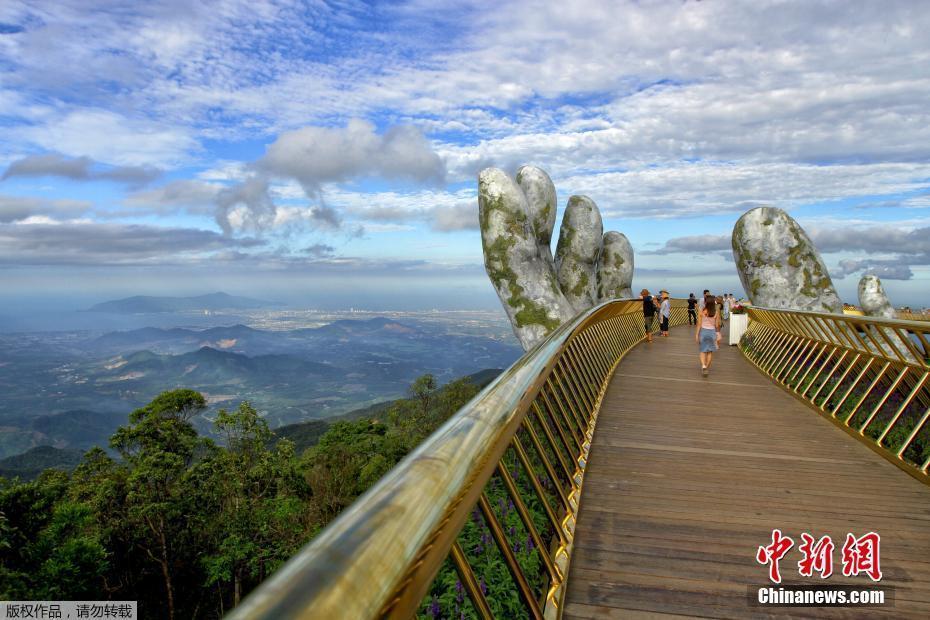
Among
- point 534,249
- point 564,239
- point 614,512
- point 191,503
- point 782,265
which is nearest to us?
point 614,512

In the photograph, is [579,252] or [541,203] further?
[579,252]

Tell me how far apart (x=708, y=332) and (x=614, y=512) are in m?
8.79

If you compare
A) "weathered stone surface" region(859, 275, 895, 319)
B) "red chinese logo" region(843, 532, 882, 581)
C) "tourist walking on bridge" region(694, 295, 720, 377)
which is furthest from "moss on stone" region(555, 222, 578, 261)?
"red chinese logo" region(843, 532, 882, 581)

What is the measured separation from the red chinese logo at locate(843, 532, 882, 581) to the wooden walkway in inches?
1.9

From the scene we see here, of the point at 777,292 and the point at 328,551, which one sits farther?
the point at 777,292

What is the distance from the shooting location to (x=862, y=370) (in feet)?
26.4

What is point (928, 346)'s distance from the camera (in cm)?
641

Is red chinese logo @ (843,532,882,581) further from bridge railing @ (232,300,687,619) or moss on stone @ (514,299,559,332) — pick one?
moss on stone @ (514,299,559,332)

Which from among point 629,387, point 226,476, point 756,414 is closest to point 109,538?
point 226,476

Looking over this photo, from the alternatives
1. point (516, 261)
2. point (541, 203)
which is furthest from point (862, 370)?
point (541, 203)

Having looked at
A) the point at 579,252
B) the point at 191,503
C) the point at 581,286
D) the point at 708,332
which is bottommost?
the point at 191,503

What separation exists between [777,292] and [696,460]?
91.2ft

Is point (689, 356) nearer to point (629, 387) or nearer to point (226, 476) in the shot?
point (629, 387)

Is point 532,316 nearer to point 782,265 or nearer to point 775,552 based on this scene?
point 782,265
